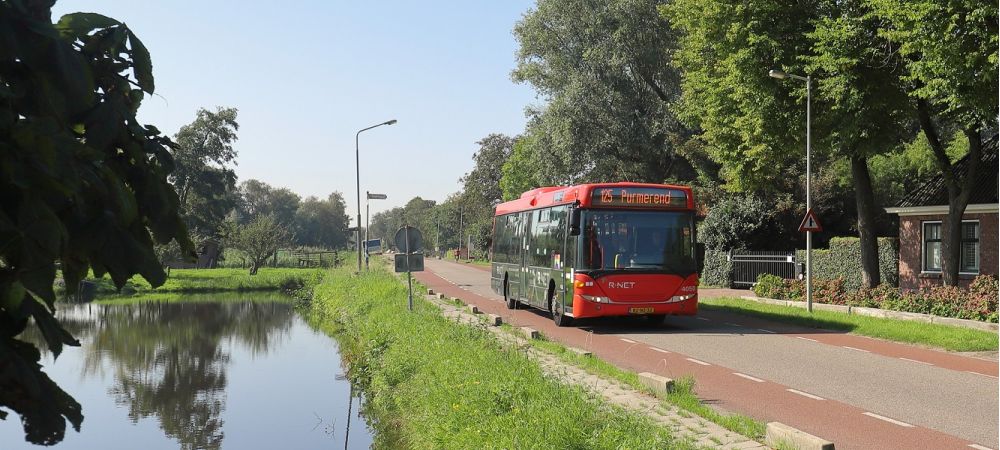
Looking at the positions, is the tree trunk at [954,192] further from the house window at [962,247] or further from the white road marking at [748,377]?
the white road marking at [748,377]

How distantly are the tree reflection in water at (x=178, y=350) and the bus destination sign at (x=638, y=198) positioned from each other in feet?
27.7

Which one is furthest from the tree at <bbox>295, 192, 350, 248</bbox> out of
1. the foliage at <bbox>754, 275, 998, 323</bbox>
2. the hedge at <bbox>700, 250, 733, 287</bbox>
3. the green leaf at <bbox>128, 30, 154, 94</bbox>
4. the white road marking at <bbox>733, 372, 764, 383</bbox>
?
the green leaf at <bbox>128, 30, 154, 94</bbox>

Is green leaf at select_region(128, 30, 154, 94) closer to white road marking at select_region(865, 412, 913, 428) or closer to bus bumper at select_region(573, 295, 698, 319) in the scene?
white road marking at select_region(865, 412, 913, 428)

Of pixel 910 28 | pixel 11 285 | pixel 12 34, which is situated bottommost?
pixel 11 285

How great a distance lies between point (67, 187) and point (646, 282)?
15907 millimetres

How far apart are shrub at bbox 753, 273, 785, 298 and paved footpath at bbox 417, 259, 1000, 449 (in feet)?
21.1

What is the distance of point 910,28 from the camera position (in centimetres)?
1964

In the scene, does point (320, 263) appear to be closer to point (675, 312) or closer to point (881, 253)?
point (881, 253)

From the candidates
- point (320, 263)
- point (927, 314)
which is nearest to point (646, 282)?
point (927, 314)

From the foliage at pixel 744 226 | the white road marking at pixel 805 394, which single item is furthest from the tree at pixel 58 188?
the foliage at pixel 744 226

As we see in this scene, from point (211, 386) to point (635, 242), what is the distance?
→ 10193 millimetres

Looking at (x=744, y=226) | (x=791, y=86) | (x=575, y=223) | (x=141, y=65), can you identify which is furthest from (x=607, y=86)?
(x=141, y=65)

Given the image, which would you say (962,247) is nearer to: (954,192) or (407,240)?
(954,192)

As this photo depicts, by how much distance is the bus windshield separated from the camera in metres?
17.7
